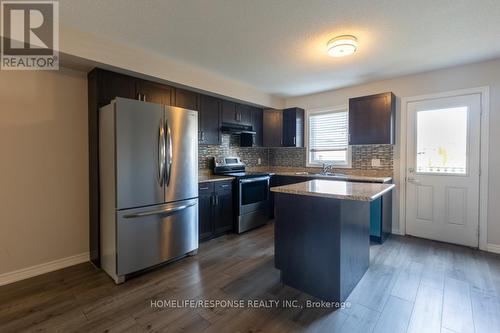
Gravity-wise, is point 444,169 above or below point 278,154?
below

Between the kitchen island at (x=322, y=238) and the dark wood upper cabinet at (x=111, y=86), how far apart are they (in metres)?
2.15

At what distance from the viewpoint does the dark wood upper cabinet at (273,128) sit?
188 inches

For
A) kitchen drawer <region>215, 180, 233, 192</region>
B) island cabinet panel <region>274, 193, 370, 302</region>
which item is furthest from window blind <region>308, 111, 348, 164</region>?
island cabinet panel <region>274, 193, 370, 302</region>

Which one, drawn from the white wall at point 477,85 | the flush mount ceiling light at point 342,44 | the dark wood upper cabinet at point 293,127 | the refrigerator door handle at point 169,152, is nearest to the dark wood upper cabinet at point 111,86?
the refrigerator door handle at point 169,152

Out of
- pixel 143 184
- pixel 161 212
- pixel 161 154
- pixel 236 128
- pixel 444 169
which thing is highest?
pixel 236 128

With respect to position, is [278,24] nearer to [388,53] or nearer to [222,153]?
[388,53]

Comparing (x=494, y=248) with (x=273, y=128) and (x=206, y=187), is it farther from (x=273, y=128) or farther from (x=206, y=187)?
(x=206, y=187)

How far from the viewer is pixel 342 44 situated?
2.44m

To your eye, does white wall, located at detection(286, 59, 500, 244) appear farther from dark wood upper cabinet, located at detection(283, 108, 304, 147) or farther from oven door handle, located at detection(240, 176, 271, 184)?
oven door handle, located at detection(240, 176, 271, 184)

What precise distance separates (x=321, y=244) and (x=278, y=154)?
3.42m

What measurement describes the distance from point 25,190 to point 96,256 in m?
1.01

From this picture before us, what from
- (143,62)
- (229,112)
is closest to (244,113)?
(229,112)

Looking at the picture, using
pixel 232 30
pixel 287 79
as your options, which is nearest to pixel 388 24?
pixel 232 30

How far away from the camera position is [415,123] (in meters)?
3.58
